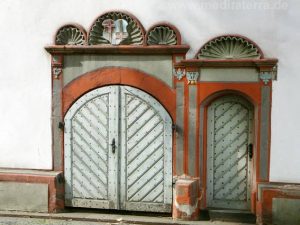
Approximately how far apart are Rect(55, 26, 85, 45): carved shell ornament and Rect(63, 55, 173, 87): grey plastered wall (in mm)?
219

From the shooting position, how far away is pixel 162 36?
569cm

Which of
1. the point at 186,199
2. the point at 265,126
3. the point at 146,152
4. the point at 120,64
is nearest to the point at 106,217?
the point at 146,152

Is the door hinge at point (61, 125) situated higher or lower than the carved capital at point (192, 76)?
lower

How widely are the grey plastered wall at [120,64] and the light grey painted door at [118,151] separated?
348 mm

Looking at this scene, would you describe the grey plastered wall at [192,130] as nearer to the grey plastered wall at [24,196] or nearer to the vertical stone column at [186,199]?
the vertical stone column at [186,199]

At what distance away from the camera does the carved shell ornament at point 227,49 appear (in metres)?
5.47

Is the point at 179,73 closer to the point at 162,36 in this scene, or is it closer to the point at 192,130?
the point at 162,36

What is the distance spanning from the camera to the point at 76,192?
6.04 metres

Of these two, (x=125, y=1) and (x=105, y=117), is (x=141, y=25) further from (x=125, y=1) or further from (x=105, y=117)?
(x=105, y=117)

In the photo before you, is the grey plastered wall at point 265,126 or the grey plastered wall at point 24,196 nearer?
the grey plastered wall at point 265,126

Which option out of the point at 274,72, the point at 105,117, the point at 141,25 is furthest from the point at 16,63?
the point at 274,72

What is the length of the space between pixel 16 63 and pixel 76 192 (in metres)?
2.24

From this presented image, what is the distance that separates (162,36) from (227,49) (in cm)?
97

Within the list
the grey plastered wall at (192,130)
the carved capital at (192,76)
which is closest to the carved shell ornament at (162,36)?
the carved capital at (192,76)
